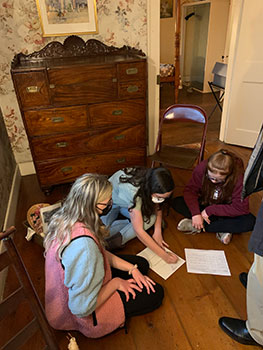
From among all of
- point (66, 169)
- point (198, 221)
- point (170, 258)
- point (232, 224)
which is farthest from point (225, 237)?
point (66, 169)

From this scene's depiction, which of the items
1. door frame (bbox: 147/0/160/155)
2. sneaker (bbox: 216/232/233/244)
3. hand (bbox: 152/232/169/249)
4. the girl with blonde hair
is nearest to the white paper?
the girl with blonde hair

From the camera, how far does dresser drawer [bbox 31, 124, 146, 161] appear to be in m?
2.44

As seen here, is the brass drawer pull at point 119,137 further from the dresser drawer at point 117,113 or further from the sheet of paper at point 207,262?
the sheet of paper at point 207,262

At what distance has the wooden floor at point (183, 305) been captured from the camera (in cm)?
144

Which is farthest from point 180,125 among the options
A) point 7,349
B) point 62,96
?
point 7,349

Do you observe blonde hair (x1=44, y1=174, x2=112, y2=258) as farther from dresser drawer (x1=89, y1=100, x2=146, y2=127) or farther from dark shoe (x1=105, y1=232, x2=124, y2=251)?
dresser drawer (x1=89, y1=100, x2=146, y2=127)

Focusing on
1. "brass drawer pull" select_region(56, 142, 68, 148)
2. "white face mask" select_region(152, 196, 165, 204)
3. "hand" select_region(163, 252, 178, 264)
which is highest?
"brass drawer pull" select_region(56, 142, 68, 148)

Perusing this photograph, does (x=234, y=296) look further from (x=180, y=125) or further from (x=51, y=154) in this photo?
(x=180, y=125)

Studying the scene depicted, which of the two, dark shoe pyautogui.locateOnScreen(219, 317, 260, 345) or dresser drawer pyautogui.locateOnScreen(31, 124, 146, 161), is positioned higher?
dresser drawer pyautogui.locateOnScreen(31, 124, 146, 161)

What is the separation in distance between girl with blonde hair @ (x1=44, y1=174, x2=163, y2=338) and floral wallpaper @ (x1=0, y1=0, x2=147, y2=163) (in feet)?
5.63

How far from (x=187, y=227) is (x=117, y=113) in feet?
3.77

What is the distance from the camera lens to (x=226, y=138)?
3.52 metres

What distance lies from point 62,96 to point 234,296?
1.89 metres

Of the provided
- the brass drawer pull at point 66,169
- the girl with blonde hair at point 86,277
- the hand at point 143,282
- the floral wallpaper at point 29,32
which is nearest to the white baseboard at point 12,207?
the floral wallpaper at point 29,32
